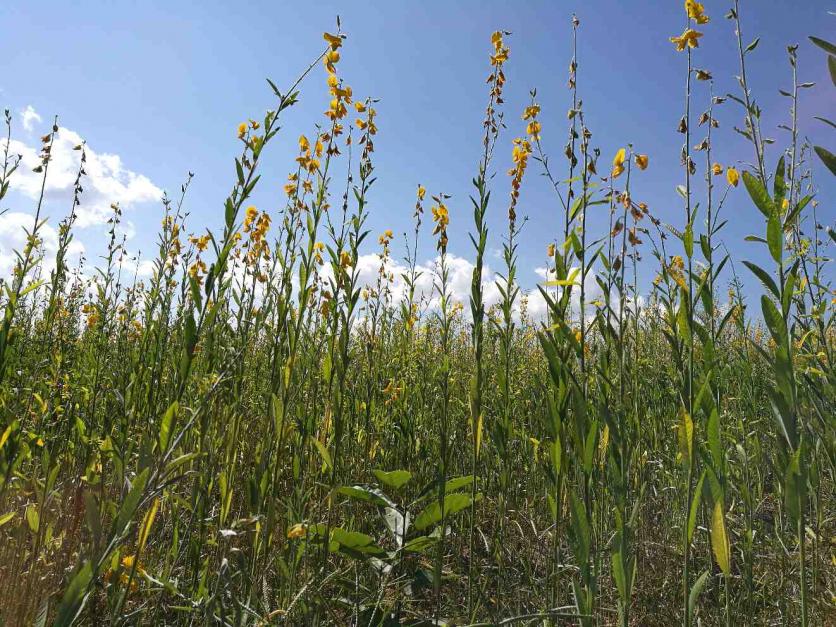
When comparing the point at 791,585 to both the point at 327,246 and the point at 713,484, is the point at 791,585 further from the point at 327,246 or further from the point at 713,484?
the point at 327,246

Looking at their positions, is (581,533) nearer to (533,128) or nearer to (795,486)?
(795,486)

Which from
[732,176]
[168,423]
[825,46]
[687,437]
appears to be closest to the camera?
[825,46]

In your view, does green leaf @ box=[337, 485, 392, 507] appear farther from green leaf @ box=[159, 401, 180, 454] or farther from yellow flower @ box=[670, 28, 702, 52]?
yellow flower @ box=[670, 28, 702, 52]

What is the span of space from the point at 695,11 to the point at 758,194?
2.85ft

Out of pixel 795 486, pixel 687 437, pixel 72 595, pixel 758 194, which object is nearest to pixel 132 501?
pixel 72 595

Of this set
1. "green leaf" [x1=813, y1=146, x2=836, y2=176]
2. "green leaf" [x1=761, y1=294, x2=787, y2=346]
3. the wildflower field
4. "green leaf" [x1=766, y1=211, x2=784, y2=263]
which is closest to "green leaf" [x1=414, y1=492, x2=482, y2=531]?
the wildflower field

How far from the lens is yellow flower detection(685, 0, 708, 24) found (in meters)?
1.61

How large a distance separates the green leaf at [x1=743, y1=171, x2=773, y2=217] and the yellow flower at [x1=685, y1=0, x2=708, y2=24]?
83cm

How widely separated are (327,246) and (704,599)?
2029mm

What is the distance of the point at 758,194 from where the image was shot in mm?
1173

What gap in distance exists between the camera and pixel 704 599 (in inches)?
73.9

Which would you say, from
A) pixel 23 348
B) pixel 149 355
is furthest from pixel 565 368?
pixel 23 348

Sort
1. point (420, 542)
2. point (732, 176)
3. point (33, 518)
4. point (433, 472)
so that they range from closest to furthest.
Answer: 1. point (33, 518)
2. point (420, 542)
3. point (732, 176)
4. point (433, 472)

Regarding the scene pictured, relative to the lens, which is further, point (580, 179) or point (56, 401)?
point (56, 401)
